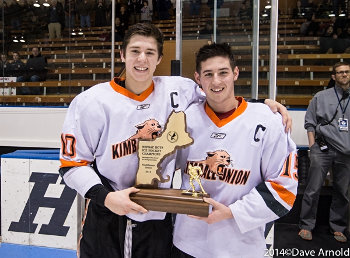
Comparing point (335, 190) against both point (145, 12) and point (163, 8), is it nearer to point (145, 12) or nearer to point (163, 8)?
point (163, 8)

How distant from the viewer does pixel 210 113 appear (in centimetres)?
134

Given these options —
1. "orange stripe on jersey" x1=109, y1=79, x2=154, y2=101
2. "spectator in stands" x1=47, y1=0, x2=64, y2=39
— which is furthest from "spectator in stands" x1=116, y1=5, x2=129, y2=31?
"orange stripe on jersey" x1=109, y1=79, x2=154, y2=101

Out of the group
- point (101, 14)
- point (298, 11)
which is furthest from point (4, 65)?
point (298, 11)

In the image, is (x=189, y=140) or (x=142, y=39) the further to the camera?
(x=142, y=39)

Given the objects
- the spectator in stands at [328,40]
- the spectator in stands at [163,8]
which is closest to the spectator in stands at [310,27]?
the spectator in stands at [328,40]

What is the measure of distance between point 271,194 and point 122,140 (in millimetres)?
532

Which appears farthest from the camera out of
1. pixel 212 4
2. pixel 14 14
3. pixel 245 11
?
pixel 14 14

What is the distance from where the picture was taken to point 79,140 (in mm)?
1366

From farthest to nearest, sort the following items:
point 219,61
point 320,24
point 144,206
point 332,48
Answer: point 320,24 → point 332,48 → point 219,61 → point 144,206

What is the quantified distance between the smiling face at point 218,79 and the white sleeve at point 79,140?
392mm

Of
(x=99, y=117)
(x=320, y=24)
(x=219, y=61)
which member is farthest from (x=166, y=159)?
(x=320, y=24)

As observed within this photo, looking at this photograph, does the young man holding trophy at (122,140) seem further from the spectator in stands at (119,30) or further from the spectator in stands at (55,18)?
the spectator in stands at (55,18)

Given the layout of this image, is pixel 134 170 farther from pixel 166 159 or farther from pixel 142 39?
pixel 142 39

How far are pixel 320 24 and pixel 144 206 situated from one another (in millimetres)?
6533
